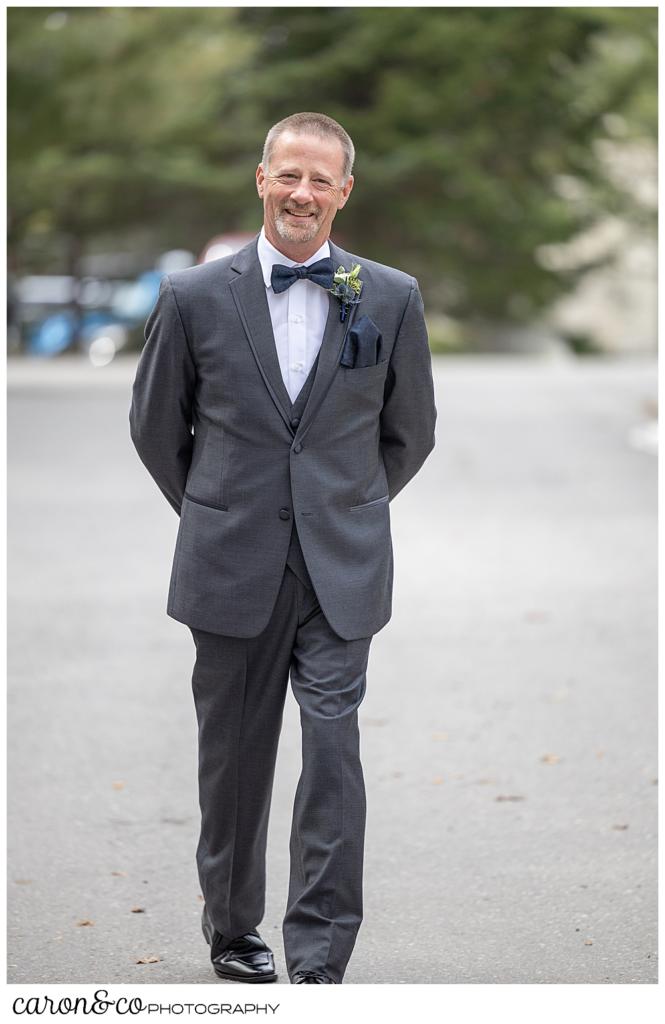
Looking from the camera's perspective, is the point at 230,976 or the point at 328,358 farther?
the point at 230,976

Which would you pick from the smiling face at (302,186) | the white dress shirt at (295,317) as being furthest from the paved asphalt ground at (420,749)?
the smiling face at (302,186)

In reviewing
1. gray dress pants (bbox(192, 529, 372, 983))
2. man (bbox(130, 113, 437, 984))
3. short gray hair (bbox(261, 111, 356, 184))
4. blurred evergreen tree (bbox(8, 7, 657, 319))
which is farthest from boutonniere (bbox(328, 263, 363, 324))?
blurred evergreen tree (bbox(8, 7, 657, 319))

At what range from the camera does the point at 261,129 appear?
43.2 meters

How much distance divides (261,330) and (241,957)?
5.32ft

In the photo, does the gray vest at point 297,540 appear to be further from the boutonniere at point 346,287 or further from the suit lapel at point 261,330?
the boutonniere at point 346,287

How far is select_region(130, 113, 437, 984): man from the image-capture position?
4.20 meters

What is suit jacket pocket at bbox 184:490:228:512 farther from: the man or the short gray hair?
the short gray hair

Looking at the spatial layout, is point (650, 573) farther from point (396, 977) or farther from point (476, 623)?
point (396, 977)

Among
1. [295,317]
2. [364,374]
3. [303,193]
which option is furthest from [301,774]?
[303,193]

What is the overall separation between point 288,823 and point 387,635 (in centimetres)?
349

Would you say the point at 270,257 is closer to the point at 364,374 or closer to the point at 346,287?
the point at 346,287

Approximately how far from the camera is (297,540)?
427 cm

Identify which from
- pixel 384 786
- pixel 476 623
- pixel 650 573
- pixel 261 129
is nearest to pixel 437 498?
pixel 650 573

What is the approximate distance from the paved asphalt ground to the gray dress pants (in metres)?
0.35
